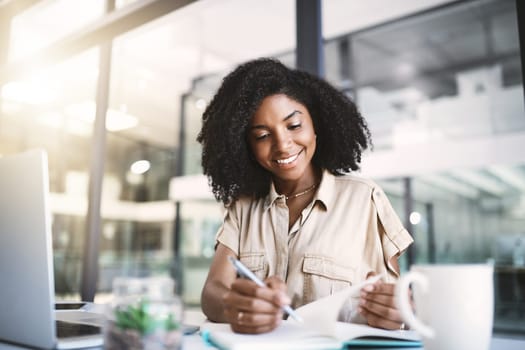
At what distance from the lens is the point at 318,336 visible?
2.43 ft

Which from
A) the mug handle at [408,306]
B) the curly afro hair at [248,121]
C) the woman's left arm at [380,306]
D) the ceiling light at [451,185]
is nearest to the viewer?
the mug handle at [408,306]

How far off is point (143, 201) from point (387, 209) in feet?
28.2

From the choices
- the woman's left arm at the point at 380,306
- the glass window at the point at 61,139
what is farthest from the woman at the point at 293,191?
the glass window at the point at 61,139

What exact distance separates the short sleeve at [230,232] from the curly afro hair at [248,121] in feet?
0.28

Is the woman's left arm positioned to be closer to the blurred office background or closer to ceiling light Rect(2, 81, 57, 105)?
the blurred office background

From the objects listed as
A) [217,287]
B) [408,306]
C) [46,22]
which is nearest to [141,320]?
[408,306]

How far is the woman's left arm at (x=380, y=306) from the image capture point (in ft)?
2.89

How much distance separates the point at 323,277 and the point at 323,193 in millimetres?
258

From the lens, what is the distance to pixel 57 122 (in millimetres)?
6609

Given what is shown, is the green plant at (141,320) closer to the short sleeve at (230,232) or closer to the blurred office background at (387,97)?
the short sleeve at (230,232)

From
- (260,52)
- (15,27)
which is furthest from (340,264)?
(260,52)

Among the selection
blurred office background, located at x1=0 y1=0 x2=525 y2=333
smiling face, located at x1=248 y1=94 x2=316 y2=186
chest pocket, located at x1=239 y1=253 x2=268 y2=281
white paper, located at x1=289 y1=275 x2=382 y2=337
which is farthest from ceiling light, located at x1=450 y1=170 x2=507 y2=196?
white paper, located at x1=289 y1=275 x2=382 y2=337

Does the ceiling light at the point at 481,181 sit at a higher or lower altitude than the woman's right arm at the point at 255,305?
higher

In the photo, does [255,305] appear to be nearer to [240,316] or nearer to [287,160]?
[240,316]
